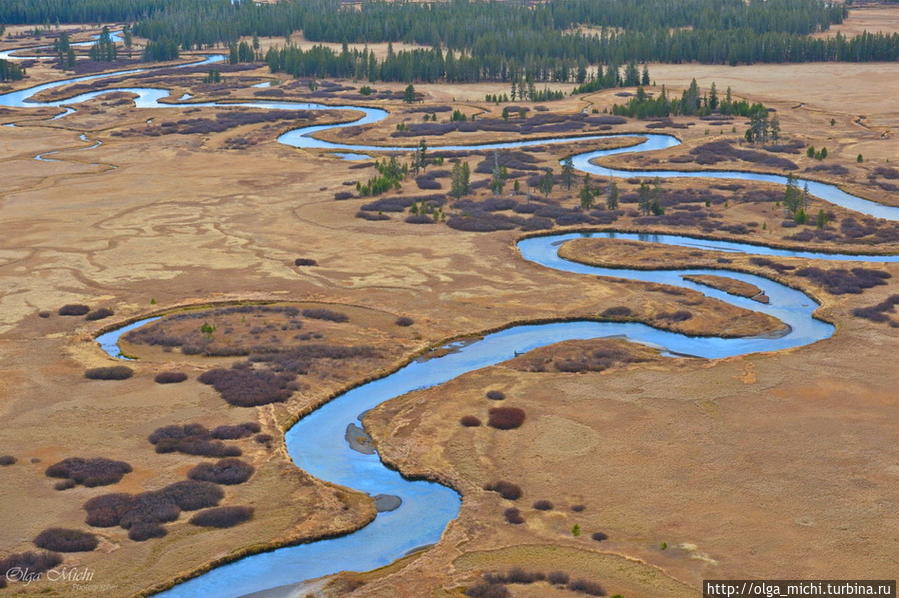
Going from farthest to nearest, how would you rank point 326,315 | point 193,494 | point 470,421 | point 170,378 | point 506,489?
point 326,315
point 170,378
point 470,421
point 506,489
point 193,494

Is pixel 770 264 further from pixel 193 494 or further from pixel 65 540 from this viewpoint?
pixel 65 540

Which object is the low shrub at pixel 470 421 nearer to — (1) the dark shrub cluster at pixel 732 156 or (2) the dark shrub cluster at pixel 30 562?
(2) the dark shrub cluster at pixel 30 562

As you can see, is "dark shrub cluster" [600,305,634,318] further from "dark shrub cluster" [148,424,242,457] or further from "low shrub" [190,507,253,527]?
"low shrub" [190,507,253,527]

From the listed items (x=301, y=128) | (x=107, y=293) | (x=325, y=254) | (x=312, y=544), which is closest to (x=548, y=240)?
(x=325, y=254)

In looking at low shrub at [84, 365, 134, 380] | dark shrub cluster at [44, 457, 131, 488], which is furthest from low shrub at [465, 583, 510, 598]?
low shrub at [84, 365, 134, 380]

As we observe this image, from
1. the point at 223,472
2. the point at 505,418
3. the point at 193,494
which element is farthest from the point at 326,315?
the point at 193,494

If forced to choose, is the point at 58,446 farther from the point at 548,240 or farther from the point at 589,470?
the point at 548,240
